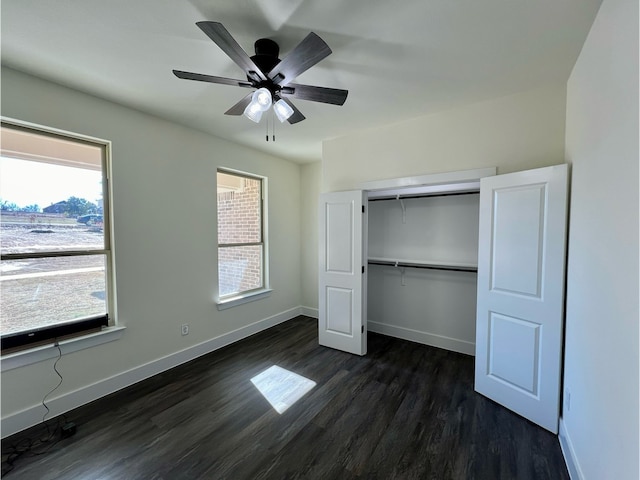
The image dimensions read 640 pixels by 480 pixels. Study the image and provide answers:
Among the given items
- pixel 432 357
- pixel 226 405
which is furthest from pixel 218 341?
pixel 432 357

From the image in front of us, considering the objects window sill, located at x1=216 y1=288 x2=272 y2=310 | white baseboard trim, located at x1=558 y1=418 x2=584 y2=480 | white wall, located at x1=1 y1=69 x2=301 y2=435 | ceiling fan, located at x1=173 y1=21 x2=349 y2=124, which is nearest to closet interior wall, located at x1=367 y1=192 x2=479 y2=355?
white baseboard trim, located at x1=558 y1=418 x2=584 y2=480

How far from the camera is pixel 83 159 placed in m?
2.30

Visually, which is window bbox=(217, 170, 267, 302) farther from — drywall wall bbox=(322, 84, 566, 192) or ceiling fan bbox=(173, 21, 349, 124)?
ceiling fan bbox=(173, 21, 349, 124)

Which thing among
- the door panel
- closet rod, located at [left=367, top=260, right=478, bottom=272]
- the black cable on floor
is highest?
the door panel

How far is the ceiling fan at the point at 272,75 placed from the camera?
1.35 m

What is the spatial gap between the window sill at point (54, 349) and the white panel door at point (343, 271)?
7.10 feet

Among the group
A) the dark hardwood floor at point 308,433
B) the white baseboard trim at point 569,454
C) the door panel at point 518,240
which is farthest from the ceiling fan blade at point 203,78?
the white baseboard trim at point 569,454

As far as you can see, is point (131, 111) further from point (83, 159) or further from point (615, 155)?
point (615, 155)

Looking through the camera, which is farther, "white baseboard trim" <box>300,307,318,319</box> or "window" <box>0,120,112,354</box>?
"white baseboard trim" <box>300,307,318,319</box>

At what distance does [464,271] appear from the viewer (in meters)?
3.11

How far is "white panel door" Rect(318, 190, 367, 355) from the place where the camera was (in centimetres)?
308

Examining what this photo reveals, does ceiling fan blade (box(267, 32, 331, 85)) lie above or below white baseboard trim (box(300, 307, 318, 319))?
above

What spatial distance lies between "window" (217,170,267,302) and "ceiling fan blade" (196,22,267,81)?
208 cm

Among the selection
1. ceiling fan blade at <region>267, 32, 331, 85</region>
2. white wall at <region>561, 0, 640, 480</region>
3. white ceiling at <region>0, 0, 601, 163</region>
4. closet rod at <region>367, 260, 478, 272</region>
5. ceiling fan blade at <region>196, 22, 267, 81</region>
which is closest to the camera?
white wall at <region>561, 0, 640, 480</region>
